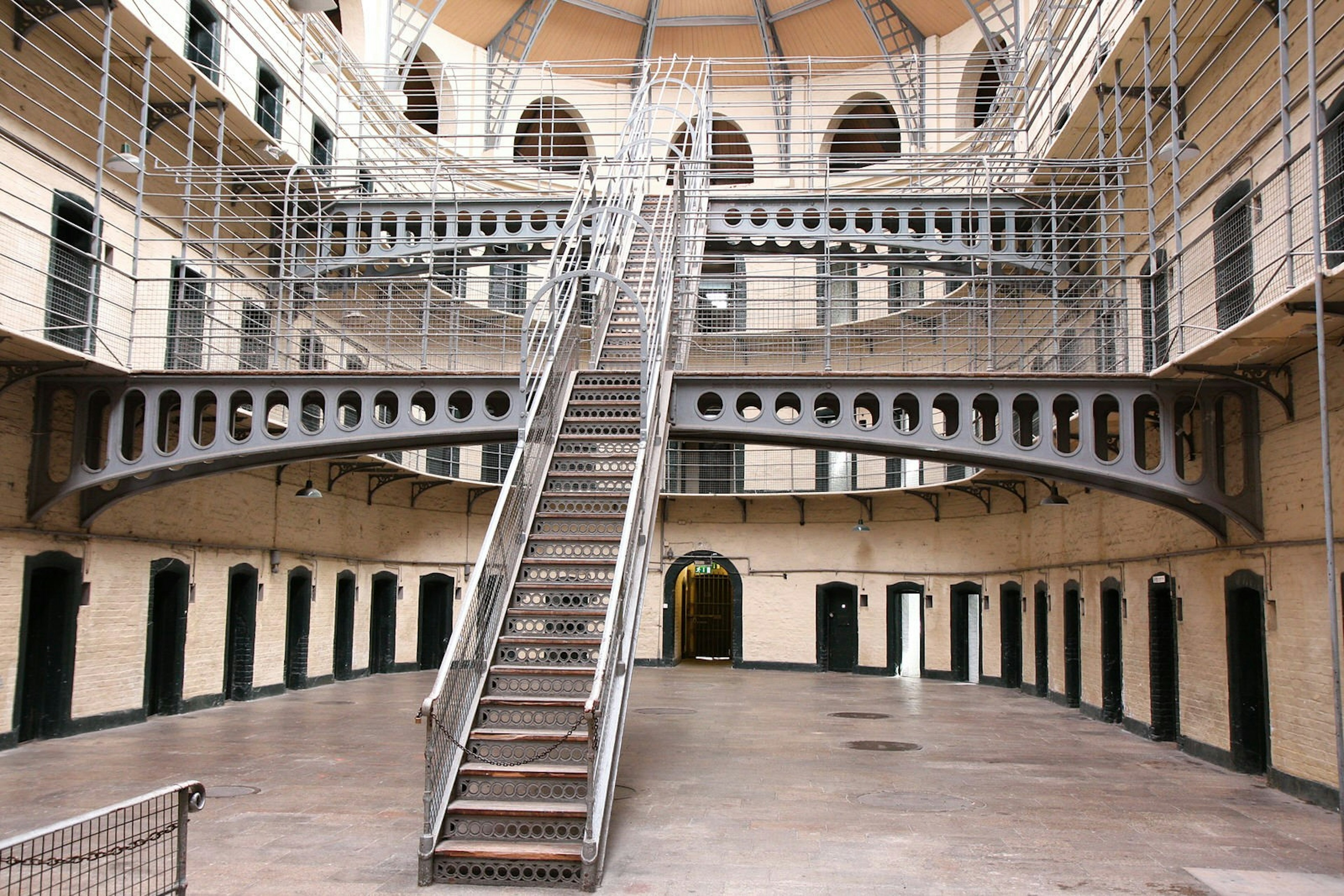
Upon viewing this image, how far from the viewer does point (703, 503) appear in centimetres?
2247

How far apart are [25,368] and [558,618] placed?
6.09 meters

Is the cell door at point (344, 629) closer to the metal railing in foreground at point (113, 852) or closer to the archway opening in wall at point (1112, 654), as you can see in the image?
the metal railing in foreground at point (113, 852)

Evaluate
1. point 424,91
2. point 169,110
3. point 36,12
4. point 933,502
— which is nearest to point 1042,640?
point 933,502

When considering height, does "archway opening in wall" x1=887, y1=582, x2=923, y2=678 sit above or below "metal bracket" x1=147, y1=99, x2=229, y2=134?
below

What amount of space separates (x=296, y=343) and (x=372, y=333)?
1.22 metres

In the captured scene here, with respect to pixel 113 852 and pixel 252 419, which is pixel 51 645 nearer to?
pixel 252 419

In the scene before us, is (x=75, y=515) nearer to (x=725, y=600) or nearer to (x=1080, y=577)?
(x=1080, y=577)

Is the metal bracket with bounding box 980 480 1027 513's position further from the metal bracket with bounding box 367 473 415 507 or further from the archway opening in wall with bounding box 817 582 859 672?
the metal bracket with bounding box 367 473 415 507

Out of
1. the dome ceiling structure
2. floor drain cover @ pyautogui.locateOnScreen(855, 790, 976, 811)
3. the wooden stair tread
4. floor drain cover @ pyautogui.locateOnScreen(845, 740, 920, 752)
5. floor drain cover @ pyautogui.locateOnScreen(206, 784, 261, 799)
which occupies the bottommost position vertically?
floor drain cover @ pyautogui.locateOnScreen(845, 740, 920, 752)

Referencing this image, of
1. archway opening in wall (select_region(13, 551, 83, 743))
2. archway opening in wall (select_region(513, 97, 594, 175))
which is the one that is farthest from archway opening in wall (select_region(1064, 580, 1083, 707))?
archway opening in wall (select_region(513, 97, 594, 175))

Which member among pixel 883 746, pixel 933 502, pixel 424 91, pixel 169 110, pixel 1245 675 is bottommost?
pixel 883 746

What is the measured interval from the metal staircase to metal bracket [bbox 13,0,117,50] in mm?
4972

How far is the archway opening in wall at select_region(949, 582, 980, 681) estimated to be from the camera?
20.2 meters

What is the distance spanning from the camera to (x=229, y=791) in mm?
8898
